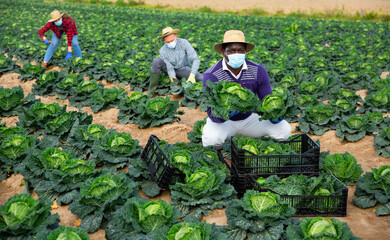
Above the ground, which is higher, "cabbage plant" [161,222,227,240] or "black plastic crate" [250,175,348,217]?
"cabbage plant" [161,222,227,240]

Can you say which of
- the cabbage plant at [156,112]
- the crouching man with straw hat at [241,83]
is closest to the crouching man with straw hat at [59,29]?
the cabbage plant at [156,112]

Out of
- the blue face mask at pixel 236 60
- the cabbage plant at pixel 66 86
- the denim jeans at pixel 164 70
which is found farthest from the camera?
the cabbage plant at pixel 66 86

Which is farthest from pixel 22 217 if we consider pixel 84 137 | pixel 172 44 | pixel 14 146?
pixel 172 44

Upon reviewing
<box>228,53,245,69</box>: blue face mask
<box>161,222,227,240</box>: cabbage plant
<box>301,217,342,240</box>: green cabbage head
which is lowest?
<box>301,217,342,240</box>: green cabbage head

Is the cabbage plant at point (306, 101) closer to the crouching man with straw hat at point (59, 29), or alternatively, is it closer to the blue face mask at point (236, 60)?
the blue face mask at point (236, 60)

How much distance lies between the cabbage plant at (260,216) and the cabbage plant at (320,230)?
0.53 ft

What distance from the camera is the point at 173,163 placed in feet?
13.1

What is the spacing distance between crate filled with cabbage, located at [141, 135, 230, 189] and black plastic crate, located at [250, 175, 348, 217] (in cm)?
65

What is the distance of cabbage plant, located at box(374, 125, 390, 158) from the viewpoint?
5312 millimetres

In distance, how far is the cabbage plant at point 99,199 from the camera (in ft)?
12.0

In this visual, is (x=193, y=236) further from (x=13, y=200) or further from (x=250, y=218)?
(x=13, y=200)

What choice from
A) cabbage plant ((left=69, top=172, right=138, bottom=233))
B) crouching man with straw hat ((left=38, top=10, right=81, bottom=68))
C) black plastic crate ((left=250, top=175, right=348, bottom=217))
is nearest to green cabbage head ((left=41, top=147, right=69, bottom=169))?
cabbage plant ((left=69, top=172, right=138, bottom=233))

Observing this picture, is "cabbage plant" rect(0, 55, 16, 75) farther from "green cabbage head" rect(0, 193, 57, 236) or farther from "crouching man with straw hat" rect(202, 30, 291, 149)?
"green cabbage head" rect(0, 193, 57, 236)

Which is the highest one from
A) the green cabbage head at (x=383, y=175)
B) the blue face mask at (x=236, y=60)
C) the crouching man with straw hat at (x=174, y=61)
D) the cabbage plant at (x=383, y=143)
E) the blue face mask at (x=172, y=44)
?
the blue face mask at (x=236, y=60)
